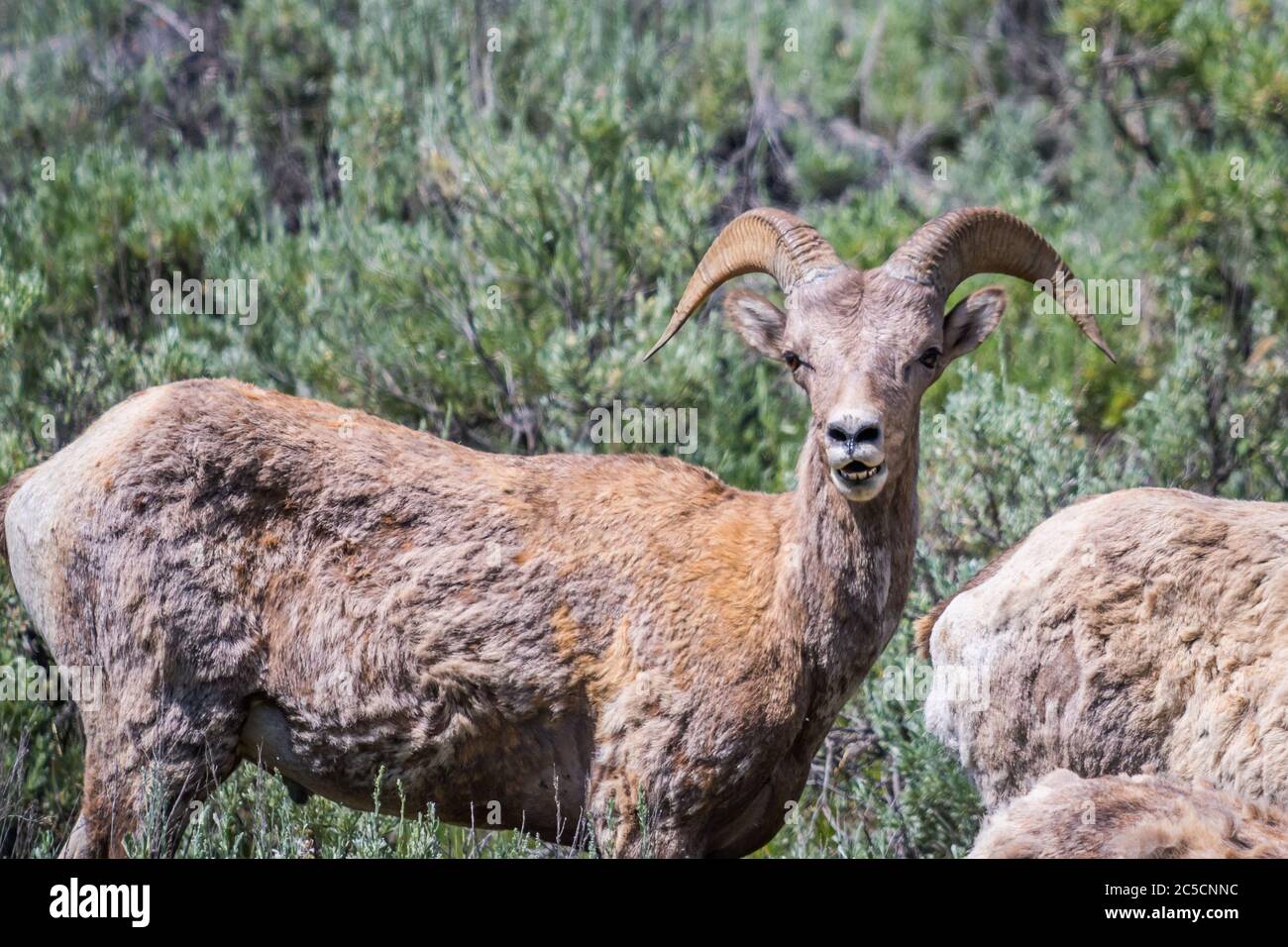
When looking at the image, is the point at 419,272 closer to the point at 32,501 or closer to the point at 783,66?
the point at 32,501

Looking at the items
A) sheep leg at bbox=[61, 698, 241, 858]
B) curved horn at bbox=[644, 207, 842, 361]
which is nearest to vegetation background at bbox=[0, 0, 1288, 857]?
sheep leg at bbox=[61, 698, 241, 858]

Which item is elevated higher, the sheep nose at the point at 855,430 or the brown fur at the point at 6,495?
the sheep nose at the point at 855,430

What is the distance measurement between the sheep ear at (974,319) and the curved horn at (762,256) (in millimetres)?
478

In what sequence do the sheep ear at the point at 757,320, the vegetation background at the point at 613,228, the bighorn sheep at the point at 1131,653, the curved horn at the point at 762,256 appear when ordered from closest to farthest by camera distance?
the bighorn sheep at the point at 1131,653 < the curved horn at the point at 762,256 < the sheep ear at the point at 757,320 < the vegetation background at the point at 613,228

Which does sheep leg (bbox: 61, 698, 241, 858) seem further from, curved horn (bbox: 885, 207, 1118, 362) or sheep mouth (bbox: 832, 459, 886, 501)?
curved horn (bbox: 885, 207, 1118, 362)

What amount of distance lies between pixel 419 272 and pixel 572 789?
504 centimetres

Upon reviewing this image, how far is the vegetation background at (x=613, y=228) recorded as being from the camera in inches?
299

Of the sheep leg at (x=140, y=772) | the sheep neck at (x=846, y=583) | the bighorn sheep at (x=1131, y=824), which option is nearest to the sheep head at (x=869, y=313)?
the sheep neck at (x=846, y=583)

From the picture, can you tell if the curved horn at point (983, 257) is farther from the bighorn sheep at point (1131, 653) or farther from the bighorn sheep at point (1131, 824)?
the bighorn sheep at point (1131, 824)

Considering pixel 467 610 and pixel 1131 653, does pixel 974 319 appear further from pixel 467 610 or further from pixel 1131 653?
pixel 467 610

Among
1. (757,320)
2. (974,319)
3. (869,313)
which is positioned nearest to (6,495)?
(757,320)

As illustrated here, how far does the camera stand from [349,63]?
12148 millimetres

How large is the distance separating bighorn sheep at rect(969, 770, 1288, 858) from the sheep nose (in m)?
1.13
